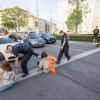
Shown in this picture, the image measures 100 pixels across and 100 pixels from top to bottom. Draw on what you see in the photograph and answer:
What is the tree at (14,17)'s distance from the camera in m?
57.0

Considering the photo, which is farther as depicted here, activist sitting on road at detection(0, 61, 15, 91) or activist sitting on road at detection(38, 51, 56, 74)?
activist sitting on road at detection(38, 51, 56, 74)

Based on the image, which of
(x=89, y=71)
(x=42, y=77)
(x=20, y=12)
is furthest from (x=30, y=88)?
(x=20, y=12)

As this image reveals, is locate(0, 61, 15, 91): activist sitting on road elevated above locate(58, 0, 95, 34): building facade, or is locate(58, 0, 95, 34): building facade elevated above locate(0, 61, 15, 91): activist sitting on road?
locate(58, 0, 95, 34): building facade

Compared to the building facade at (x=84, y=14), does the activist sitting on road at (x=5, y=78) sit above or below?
below

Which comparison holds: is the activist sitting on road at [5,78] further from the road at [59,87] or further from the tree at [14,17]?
the tree at [14,17]

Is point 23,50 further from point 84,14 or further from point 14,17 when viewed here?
point 14,17

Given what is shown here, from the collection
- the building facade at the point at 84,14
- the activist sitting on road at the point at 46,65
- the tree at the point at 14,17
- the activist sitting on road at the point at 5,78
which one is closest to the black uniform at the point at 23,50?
the activist sitting on road at the point at 5,78

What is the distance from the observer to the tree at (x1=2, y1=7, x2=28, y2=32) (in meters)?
57.0

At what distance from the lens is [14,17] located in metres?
57.8

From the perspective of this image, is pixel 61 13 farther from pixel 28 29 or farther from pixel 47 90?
pixel 47 90

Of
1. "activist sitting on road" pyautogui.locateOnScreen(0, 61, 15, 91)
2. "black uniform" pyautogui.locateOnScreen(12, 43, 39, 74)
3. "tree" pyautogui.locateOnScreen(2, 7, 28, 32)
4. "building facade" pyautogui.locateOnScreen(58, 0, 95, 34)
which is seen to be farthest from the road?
"tree" pyautogui.locateOnScreen(2, 7, 28, 32)

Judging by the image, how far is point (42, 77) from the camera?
632cm

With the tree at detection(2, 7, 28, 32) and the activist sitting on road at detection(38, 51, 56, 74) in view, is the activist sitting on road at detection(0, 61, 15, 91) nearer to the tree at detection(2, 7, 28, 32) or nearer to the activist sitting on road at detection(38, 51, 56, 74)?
the activist sitting on road at detection(38, 51, 56, 74)

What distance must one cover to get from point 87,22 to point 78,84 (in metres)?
57.5
